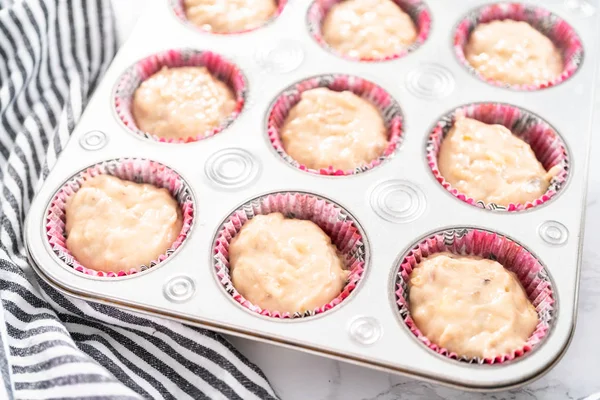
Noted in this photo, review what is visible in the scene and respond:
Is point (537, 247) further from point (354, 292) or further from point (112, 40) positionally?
point (112, 40)

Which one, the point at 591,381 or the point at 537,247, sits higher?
→ the point at 537,247

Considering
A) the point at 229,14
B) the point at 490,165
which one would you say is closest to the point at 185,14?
the point at 229,14

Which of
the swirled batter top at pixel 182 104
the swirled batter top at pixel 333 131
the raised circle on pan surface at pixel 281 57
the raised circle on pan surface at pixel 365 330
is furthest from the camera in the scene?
the raised circle on pan surface at pixel 281 57

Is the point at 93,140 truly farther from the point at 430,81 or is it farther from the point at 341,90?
the point at 430,81

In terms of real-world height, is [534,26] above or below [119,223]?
above

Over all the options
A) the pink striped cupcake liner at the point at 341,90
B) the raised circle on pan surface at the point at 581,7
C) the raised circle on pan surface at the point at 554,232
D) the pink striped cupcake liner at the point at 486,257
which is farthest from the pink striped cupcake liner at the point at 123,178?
the raised circle on pan surface at the point at 581,7

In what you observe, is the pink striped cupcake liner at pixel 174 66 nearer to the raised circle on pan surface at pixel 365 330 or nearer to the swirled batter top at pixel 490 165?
the swirled batter top at pixel 490 165

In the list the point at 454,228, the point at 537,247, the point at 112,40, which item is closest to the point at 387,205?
the point at 454,228
